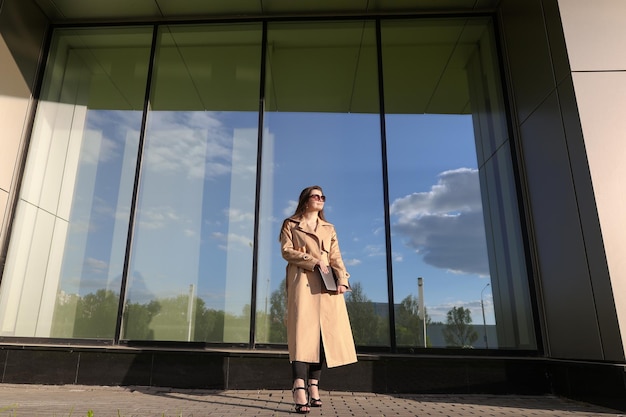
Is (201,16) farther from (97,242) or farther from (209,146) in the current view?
(97,242)

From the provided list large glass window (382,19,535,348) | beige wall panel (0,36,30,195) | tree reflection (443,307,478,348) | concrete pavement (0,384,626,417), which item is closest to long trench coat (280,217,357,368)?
concrete pavement (0,384,626,417)

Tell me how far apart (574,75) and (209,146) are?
4.31 metres

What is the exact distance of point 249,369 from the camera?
15.3 feet

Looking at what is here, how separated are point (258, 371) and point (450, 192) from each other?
3130 mm

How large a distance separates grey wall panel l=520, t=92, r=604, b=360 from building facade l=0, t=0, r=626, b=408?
3cm

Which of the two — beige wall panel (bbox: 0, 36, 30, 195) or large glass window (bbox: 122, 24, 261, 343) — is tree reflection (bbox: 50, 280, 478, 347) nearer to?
large glass window (bbox: 122, 24, 261, 343)

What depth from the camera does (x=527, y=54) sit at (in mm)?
5203

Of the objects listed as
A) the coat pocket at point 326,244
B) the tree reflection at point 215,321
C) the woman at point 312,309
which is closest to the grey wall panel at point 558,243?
the tree reflection at point 215,321

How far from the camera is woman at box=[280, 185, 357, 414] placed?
3.42 metres

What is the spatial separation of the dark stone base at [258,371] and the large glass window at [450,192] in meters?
0.42

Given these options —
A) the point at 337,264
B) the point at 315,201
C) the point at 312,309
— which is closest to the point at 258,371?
the point at 312,309

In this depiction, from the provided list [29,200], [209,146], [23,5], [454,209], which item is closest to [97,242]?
[29,200]

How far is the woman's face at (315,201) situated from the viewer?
149 inches

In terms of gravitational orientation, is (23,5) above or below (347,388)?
above
